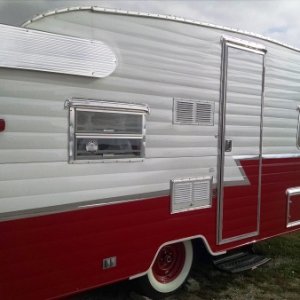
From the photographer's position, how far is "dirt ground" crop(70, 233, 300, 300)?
489 cm

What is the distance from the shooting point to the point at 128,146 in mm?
4078

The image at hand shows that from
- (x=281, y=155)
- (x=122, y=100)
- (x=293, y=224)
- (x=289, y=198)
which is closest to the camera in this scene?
(x=122, y=100)

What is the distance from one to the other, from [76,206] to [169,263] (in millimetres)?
1761

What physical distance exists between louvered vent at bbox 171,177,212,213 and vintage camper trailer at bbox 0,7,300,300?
0.02 metres

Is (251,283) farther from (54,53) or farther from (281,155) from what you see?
(54,53)

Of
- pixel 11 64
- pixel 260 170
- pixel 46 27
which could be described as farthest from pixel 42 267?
pixel 260 170

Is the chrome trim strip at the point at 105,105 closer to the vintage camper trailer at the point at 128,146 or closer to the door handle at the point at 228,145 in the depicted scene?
the vintage camper trailer at the point at 128,146

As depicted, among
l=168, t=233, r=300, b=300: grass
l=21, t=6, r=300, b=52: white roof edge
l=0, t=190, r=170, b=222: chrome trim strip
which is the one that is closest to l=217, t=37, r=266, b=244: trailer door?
l=21, t=6, r=300, b=52: white roof edge

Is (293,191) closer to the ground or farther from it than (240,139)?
closer to the ground

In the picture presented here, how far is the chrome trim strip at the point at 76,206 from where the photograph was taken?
338 centimetres

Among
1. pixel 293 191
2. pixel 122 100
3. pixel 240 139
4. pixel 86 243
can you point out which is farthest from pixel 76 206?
pixel 293 191

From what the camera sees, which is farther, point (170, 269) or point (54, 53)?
point (170, 269)

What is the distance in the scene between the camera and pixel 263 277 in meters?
5.61

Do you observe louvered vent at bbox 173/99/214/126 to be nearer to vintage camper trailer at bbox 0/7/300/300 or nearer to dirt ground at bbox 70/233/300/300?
vintage camper trailer at bbox 0/7/300/300
